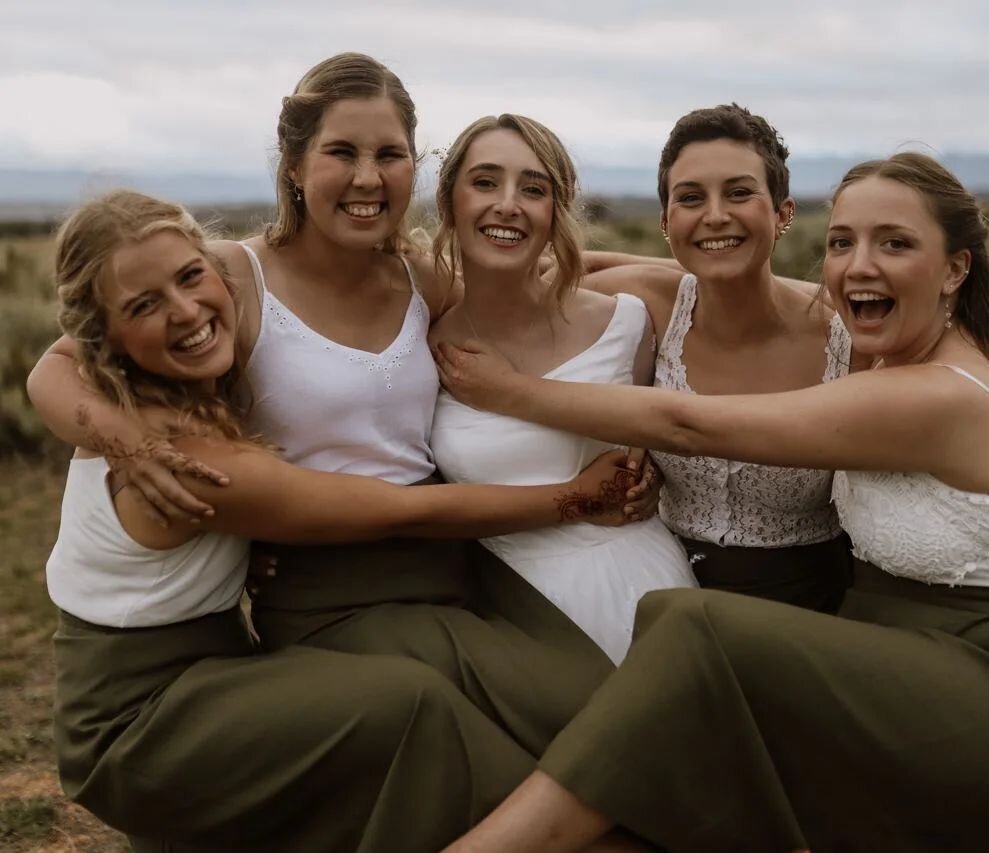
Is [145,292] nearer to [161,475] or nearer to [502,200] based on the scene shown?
[161,475]

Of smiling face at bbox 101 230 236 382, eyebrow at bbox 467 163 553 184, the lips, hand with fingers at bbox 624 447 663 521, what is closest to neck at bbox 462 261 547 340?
eyebrow at bbox 467 163 553 184

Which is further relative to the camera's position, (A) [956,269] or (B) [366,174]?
(B) [366,174]

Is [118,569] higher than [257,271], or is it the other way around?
[257,271]

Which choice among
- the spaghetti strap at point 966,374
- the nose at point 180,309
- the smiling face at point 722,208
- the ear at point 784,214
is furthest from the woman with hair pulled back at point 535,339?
the spaghetti strap at point 966,374

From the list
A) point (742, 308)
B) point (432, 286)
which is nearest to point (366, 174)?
point (432, 286)

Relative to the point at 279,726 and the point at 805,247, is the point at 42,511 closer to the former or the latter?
the point at 279,726

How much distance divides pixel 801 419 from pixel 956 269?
602 millimetres

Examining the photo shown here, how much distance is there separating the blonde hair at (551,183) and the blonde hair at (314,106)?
0.19 meters

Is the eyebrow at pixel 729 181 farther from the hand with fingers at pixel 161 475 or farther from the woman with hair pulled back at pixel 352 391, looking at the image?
the hand with fingers at pixel 161 475

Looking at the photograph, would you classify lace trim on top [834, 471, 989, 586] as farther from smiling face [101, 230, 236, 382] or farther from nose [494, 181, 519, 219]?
smiling face [101, 230, 236, 382]

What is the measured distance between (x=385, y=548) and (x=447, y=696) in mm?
630

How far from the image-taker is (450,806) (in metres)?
3.04

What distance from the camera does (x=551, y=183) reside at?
A: 3.91 m

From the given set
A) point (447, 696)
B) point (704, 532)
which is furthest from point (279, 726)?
point (704, 532)
